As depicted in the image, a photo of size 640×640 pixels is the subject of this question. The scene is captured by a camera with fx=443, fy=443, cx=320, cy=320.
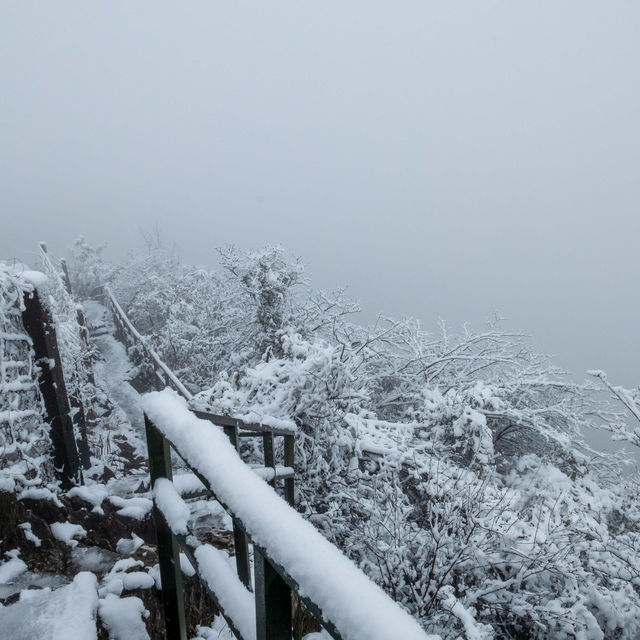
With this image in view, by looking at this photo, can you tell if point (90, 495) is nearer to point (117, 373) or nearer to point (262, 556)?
point (262, 556)

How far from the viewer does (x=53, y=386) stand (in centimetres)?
432

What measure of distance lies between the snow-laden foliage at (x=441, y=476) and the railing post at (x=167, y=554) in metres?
1.69

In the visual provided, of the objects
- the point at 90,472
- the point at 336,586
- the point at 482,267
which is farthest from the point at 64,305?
the point at 482,267

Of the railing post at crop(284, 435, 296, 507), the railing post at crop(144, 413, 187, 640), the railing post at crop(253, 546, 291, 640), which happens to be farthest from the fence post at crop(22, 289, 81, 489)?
the railing post at crop(253, 546, 291, 640)

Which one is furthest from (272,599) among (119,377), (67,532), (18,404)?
(119,377)

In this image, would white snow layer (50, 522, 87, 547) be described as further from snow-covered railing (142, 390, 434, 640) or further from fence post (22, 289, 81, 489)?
snow-covered railing (142, 390, 434, 640)

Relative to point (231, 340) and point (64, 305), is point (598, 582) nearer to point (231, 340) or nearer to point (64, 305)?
point (64, 305)

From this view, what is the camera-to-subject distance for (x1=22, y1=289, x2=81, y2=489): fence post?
409 cm

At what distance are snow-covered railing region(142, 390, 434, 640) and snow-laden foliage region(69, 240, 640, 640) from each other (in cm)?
193

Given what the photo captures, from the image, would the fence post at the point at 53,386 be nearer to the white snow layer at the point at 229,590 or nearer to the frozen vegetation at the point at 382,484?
the frozen vegetation at the point at 382,484

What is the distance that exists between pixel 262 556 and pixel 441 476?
15.0 ft

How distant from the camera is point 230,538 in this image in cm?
384

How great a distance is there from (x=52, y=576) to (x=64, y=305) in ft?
15.9

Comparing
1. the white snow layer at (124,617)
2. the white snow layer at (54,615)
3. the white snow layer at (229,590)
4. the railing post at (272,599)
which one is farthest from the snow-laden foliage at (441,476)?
the railing post at (272,599)
